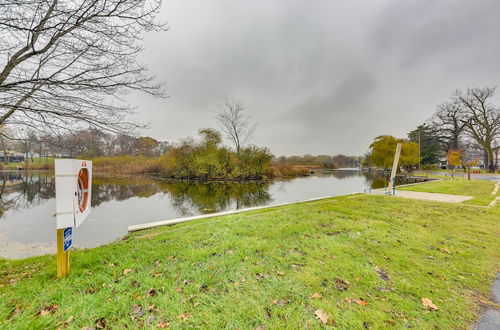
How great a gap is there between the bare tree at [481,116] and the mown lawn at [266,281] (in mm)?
39845

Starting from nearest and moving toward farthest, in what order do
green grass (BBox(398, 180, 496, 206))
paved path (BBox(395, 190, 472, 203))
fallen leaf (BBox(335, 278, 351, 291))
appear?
fallen leaf (BBox(335, 278, 351, 291))
green grass (BBox(398, 180, 496, 206))
paved path (BBox(395, 190, 472, 203))

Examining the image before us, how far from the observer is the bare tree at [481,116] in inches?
1115

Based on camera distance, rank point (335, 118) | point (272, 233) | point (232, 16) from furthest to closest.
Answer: point (335, 118), point (232, 16), point (272, 233)

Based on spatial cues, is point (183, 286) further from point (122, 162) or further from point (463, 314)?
point (122, 162)

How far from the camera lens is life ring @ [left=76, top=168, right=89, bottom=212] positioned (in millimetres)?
2453

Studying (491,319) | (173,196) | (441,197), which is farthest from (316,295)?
(173,196)

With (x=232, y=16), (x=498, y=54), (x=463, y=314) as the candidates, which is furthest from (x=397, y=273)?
(x=498, y=54)

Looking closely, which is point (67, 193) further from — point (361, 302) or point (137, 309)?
point (361, 302)

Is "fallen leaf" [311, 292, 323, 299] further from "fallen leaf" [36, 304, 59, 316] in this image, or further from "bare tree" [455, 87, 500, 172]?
"bare tree" [455, 87, 500, 172]

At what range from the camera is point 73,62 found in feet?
10.2

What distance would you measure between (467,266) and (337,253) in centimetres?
178

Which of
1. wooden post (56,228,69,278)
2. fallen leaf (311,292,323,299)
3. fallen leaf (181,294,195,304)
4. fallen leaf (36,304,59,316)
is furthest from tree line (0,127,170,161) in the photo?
fallen leaf (311,292,323,299)

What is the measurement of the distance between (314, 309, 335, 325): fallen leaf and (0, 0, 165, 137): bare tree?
4173 mm

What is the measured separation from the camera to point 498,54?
1798 centimetres
